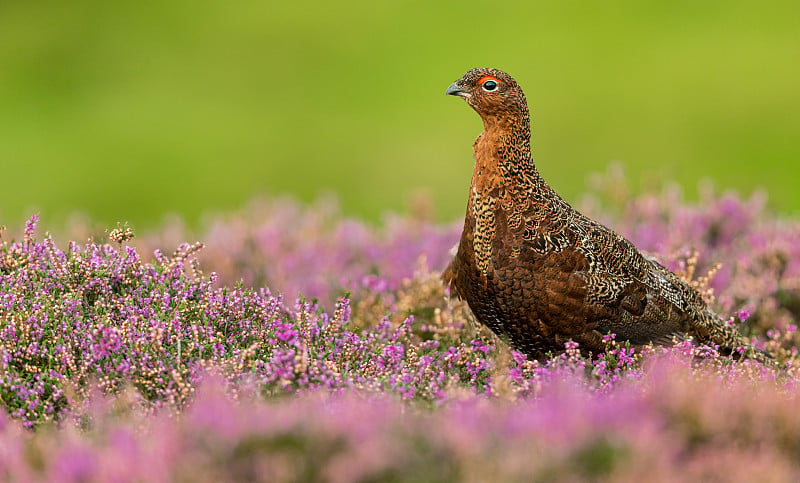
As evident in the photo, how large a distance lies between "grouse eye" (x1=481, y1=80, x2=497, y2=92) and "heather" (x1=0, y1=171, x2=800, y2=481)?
1.26 m

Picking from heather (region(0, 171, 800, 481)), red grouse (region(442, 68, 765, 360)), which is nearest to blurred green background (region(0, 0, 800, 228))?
heather (region(0, 171, 800, 481))

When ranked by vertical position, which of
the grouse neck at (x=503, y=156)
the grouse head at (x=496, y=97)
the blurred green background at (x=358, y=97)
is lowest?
the grouse neck at (x=503, y=156)

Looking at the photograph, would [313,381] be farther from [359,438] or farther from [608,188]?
[608,188]

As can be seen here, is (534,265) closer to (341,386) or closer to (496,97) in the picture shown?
(496,97)

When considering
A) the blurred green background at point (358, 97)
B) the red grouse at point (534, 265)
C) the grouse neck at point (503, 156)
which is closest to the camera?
the red grouse at point (534, 265)

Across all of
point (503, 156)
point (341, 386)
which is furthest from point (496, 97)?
point (341, 386)

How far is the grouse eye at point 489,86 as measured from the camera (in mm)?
5168

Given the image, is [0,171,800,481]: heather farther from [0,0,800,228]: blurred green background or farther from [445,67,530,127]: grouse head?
[0,0,800,228]: blurred green background

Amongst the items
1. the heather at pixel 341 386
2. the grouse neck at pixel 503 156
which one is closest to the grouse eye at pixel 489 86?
the grouse neck at pixel 503 156

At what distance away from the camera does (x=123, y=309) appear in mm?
4695

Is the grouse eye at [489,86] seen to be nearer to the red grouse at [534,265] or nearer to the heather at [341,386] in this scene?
the red grouse at [534,265]

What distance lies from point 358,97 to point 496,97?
13.6 metres

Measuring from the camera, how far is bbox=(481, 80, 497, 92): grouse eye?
5168 mm

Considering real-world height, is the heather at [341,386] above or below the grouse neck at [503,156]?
below
